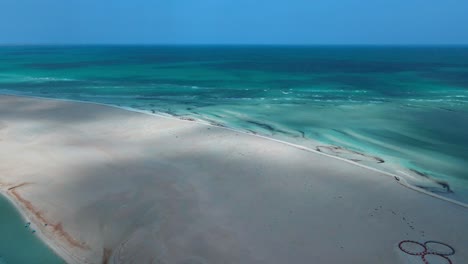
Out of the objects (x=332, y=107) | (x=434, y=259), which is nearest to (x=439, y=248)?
(x=434, y=259)

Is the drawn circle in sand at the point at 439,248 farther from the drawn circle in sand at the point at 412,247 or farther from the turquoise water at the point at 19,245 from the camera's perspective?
the turquoise water at the point at 19,245

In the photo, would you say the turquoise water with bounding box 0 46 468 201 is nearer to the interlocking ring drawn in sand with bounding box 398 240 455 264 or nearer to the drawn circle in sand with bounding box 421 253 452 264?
the interlocking ring drawn in sand with bounding box 398 240 455 264

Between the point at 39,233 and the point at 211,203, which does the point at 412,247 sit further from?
the point at 39,233

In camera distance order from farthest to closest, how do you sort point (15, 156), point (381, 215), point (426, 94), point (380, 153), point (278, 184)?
point (426, 94), point (380, 153), point (15, 156), point (278, 184), point (381, 215)

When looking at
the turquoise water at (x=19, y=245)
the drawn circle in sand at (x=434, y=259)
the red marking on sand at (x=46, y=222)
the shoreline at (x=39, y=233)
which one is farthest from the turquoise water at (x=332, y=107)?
the turquoise water at (x=19, y=245)

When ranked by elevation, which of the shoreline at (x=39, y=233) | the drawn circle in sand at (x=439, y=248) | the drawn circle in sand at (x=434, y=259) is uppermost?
the drawn circle in sand at (x=439, y=248)

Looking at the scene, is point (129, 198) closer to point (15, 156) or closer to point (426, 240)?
point (15, 156)

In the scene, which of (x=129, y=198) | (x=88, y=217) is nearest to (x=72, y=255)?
(x=88, y=217)
